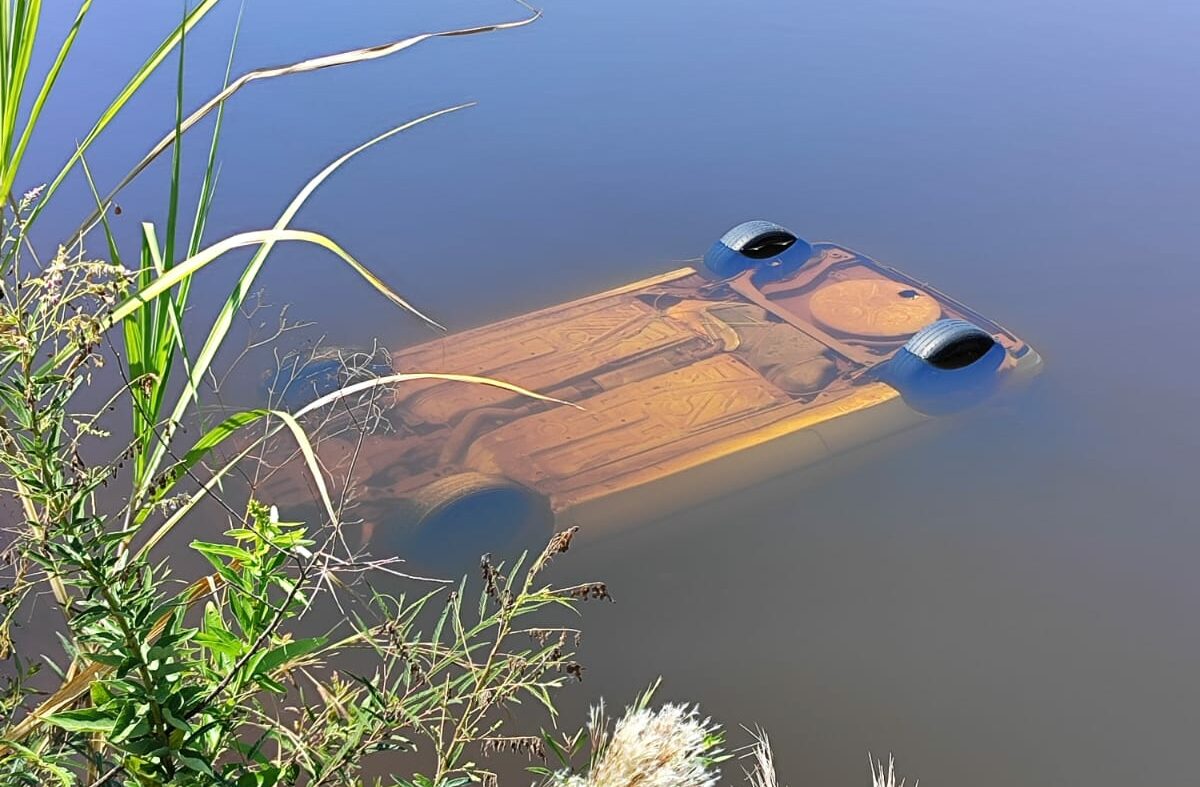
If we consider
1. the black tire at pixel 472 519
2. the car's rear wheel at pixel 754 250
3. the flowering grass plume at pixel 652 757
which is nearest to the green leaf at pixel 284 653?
the flowering grass plume at pixel 652 757

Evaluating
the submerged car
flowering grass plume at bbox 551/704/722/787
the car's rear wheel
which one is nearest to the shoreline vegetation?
flowering grass plume at bbox 551/704/722/787

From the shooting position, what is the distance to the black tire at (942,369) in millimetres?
4883

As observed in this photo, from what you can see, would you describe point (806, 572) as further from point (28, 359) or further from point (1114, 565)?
point (28, 359)

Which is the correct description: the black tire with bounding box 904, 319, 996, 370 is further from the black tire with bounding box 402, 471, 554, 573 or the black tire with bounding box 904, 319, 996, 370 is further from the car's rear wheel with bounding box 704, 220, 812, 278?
the black tire with bounding box 402, 471, 554, 573

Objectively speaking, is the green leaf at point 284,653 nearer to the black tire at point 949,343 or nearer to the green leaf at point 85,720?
the green leaf at point 85,720

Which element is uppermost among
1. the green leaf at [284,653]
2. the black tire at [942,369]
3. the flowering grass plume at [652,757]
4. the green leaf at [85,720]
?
the green leaf at [85,720]

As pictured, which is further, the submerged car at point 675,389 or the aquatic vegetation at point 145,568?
the submerged car at point 675,389

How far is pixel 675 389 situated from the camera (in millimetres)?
4719

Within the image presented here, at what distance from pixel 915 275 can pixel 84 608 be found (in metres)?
5.77

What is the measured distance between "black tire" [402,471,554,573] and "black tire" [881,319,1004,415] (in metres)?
1.89

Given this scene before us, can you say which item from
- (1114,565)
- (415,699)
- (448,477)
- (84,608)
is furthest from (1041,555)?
(84,608)

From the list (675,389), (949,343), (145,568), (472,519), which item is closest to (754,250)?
(949,343)

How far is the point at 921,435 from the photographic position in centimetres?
484

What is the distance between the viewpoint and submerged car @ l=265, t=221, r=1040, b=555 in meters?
4.19
